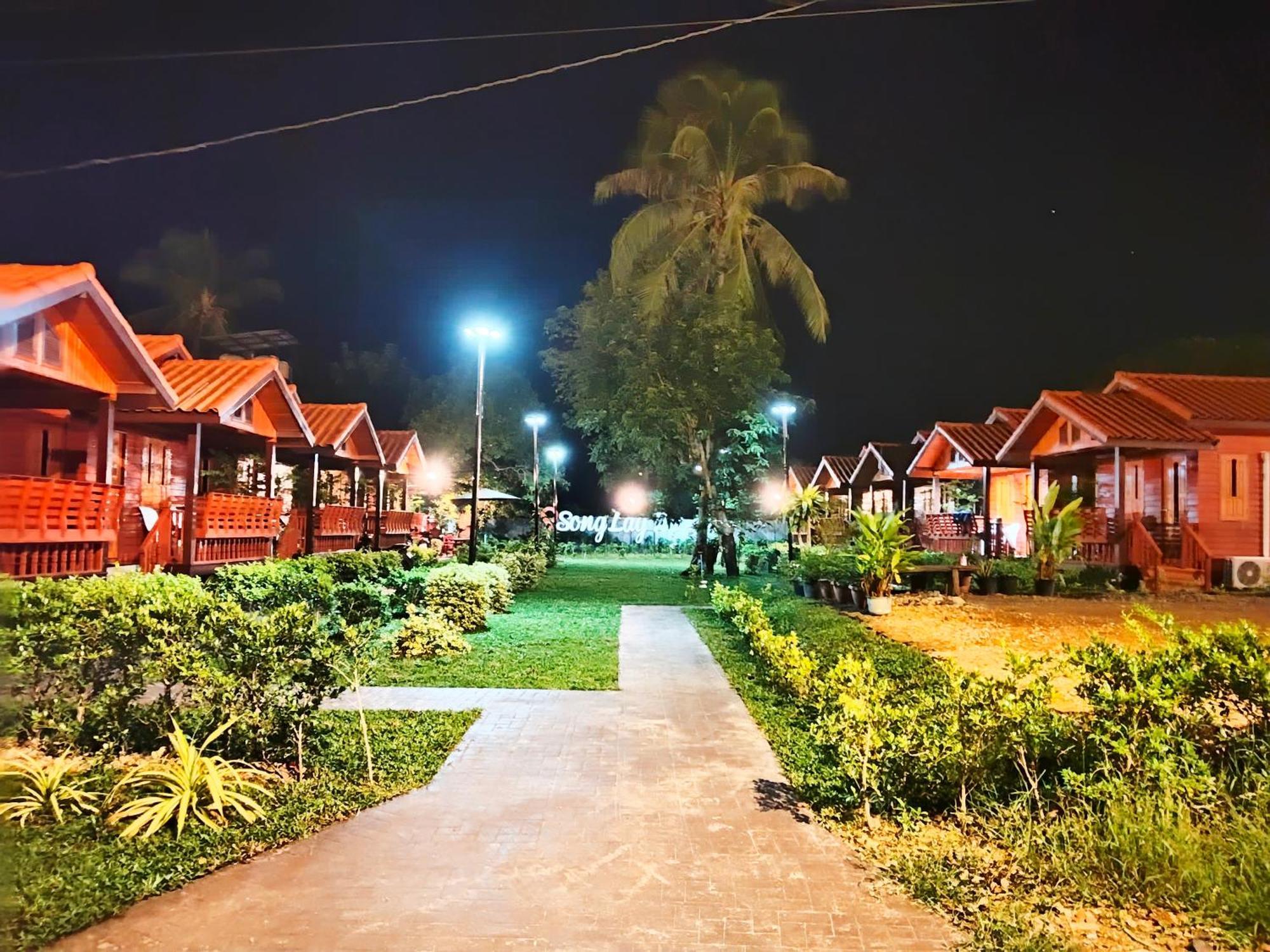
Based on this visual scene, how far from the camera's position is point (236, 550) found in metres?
16.3

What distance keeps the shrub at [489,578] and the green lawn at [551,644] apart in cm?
31

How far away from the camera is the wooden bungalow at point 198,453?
48.1ft

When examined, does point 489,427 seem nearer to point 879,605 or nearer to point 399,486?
point 399,486

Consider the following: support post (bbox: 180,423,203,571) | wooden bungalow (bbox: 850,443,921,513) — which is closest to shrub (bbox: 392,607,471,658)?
support post (bbox: 180,423,203,571)

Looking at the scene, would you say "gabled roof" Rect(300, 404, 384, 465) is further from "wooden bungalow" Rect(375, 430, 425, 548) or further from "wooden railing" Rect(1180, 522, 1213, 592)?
"wooden railing" Rect(1180, 522, 1213, 592)

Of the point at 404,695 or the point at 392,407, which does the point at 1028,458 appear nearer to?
the point at 404,695

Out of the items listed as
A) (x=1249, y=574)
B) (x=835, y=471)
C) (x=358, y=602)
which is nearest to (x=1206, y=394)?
(x=1249, y=574)

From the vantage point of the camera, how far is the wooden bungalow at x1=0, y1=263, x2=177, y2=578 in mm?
9828

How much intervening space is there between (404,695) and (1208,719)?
705 centimetres

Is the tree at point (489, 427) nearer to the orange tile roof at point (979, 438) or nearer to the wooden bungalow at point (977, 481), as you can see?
the wooden bungalow at point (977, 481)

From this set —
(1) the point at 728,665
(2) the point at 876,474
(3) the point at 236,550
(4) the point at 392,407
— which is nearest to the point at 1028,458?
(2) the point at 876,474

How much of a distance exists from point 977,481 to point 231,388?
91.9 ft

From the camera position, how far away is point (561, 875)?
461 cm

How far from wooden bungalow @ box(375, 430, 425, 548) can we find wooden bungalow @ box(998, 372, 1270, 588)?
62.6ft
